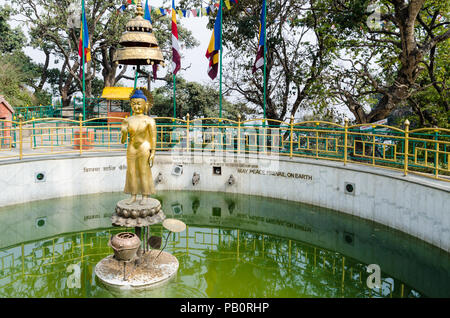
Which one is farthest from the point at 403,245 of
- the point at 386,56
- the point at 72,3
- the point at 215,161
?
the point at 72,3

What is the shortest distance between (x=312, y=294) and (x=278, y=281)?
2.08 feet

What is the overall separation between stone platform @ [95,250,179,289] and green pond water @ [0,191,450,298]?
124 millimetres

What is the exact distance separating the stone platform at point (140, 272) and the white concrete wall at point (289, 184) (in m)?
5.23

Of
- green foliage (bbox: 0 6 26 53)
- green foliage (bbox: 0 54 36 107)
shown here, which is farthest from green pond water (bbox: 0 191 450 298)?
green foliage (bbox: 0 6 26 53)

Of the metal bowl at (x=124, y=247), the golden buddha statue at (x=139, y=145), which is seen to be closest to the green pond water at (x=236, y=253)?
the metal bowl at (x=124, y=247)

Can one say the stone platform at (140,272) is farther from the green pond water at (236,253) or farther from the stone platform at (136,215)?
the stone platform at (136,215)

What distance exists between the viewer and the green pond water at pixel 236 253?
5.84m

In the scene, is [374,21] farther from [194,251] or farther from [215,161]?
[194,251]

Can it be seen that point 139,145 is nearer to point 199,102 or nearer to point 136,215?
point 136,215

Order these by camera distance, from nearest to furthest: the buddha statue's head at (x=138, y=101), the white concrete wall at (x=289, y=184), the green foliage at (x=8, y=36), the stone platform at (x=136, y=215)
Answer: the stone platform at (x=136, y=215) → the buddha statue's head at (x=138, y=101) → the white concrete wall at (x=289, y=184) → the green foliage at (x=8, y=36)

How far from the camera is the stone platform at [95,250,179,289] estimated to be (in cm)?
569

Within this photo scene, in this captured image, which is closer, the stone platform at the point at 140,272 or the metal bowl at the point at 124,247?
the metal bowl at the point at 124,247

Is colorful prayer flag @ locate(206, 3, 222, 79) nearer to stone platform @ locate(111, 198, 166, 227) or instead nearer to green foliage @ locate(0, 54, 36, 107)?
stone platform @ locate(111, 198, 166, 227)

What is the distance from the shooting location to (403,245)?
7785 mm
